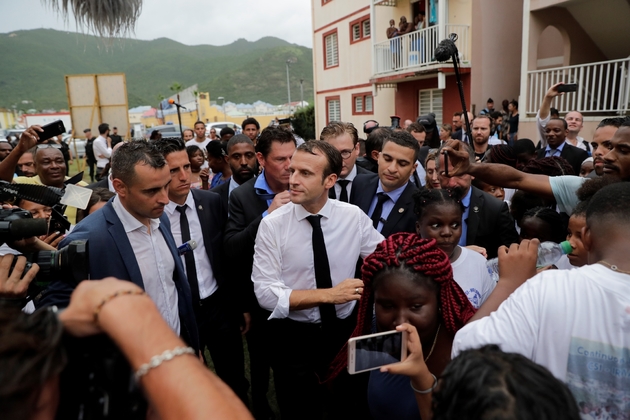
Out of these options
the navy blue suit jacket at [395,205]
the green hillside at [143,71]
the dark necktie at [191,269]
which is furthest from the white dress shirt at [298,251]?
the green hillside at [143,71]

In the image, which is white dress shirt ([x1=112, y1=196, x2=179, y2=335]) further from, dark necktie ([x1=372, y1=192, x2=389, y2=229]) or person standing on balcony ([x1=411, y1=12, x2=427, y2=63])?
person standing on balcony ([x1=411, y1=12, x2=427, y2=63])

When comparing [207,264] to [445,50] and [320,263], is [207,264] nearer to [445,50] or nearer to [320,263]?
[320,263]

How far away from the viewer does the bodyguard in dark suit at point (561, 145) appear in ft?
18.3

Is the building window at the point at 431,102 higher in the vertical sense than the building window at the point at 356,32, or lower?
lower

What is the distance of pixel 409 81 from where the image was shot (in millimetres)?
17578

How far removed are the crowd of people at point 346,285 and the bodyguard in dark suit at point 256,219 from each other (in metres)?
0.02

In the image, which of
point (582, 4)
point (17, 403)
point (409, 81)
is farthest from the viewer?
point (409, 81)

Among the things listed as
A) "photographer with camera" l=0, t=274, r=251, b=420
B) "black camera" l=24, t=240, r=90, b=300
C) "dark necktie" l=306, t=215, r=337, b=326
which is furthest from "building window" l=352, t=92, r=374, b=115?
"photographer with camera" l=0, t=274, r=251, b=420

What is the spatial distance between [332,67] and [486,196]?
2098 centimetres

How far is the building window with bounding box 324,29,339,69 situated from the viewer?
22383mm

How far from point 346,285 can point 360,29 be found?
781 inches

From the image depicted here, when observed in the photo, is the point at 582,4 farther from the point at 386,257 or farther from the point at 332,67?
the point at 332,67

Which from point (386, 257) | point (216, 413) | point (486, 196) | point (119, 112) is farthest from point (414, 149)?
point (119, 112)

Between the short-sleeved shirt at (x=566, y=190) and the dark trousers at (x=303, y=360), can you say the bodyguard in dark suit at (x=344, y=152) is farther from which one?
the short-sleeved shirt at (x=566, y=190)
